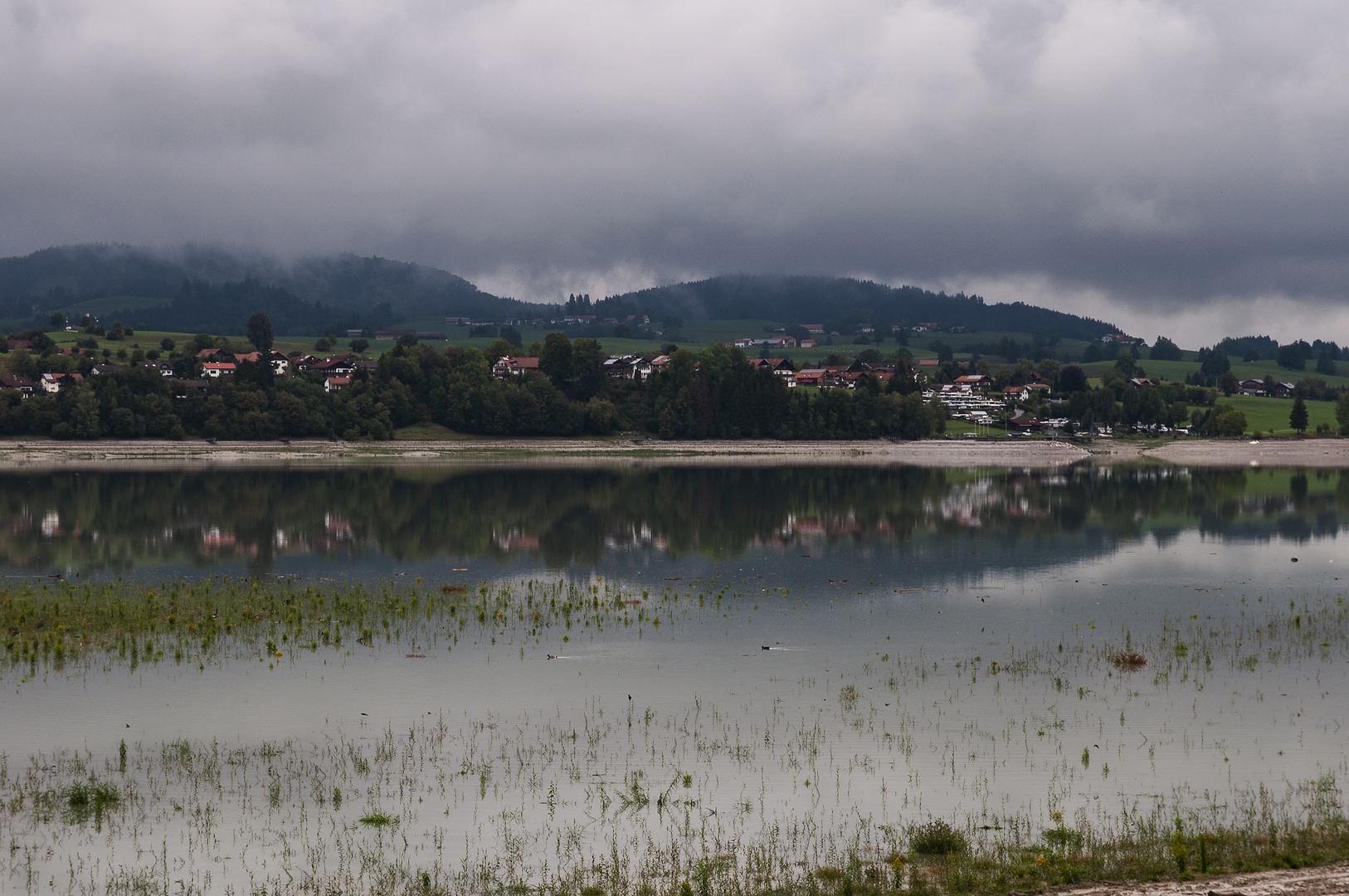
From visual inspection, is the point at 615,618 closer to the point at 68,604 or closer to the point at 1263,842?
the point at 68,604

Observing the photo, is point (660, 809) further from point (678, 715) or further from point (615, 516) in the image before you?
point (615, 516)

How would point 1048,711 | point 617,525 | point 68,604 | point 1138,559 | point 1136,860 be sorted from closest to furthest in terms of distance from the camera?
point 1136,860 < point 1048,711 < point 68,604 < point 1138,559 < point 617,525

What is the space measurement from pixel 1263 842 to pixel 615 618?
21.1 m

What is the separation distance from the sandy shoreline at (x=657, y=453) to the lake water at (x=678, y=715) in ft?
290

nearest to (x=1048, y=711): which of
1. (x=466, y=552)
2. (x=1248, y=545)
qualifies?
(x=466, y=552)

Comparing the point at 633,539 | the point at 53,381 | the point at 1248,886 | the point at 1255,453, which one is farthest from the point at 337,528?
the point at 53,381

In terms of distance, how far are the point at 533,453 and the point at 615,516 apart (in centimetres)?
9152

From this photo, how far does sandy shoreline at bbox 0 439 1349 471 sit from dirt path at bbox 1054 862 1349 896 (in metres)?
122

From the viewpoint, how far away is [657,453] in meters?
162

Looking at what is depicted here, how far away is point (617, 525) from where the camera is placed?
62469mm

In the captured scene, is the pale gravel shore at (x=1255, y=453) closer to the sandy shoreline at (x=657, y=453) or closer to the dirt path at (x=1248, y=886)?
the sandy shoreline at (x=657, y=453)

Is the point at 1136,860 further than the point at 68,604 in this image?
No

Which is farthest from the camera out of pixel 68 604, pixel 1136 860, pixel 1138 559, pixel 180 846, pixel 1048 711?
pixel 1138 559

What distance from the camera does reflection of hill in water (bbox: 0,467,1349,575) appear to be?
50375mm
